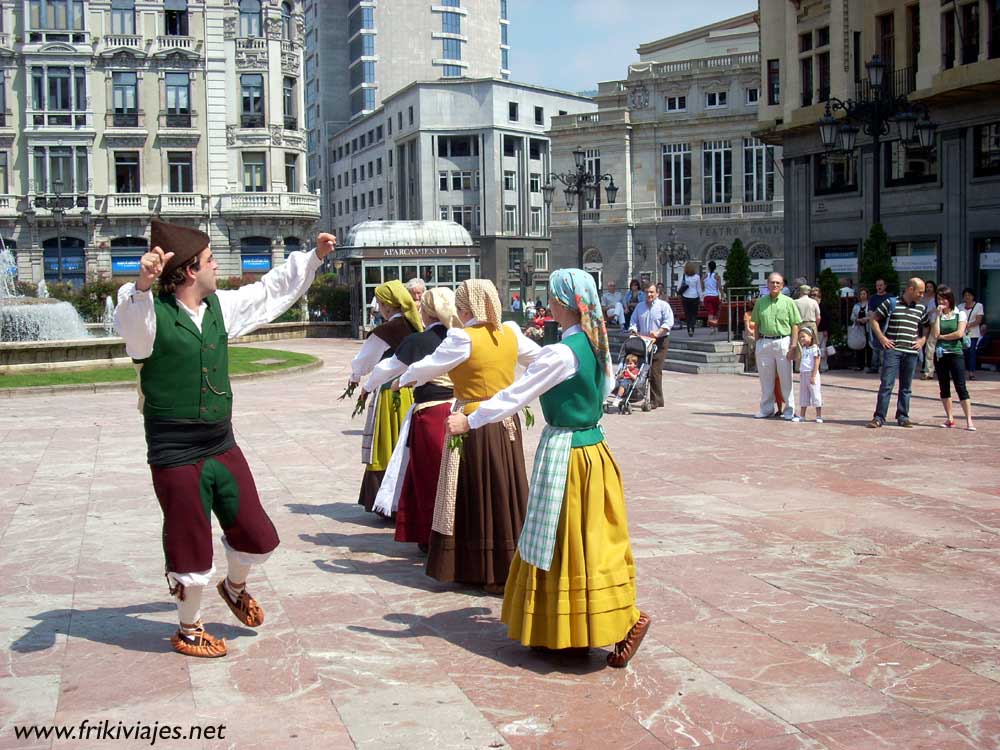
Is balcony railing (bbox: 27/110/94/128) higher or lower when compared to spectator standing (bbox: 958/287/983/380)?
higher

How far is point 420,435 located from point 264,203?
5174cm

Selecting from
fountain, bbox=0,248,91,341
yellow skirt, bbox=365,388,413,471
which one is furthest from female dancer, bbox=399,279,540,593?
fountain, bbox=0,248,91,341

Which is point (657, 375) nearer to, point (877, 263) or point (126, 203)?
point (877, 263)

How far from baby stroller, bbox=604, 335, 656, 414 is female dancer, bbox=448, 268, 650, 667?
1063 centimetres

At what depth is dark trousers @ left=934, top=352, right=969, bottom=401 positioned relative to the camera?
13.8 metres

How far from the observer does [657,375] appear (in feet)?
54.9

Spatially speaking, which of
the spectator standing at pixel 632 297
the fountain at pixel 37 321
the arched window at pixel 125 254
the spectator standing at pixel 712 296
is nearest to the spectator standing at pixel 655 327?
the spectator standing at pixel 632 297

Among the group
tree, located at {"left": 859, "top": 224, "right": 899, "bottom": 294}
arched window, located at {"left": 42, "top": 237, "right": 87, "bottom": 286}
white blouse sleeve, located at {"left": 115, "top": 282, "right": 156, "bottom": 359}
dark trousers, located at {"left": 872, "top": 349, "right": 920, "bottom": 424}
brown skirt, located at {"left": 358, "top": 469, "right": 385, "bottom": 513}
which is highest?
arched window, located at {"left": 42, "top": 237, "right": 87, "bottom": 286}

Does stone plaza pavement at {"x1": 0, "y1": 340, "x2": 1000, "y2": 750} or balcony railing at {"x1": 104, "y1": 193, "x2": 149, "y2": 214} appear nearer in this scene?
stone plaza pavement at {"x1": 0, "y1": 340, "x2": 1000, "y2": 750}

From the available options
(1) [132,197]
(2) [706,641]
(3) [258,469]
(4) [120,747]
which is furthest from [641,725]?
(1) [132,197]

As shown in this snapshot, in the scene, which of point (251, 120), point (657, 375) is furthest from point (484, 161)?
point (657, 375)

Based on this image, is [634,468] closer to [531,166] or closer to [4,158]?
[4,158]

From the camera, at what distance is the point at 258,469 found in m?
11.7

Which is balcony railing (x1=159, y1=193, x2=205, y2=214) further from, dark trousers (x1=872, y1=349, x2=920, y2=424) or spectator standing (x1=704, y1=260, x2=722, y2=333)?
dark trousers (x1=872, y1=349, x2=920, y2=424)
